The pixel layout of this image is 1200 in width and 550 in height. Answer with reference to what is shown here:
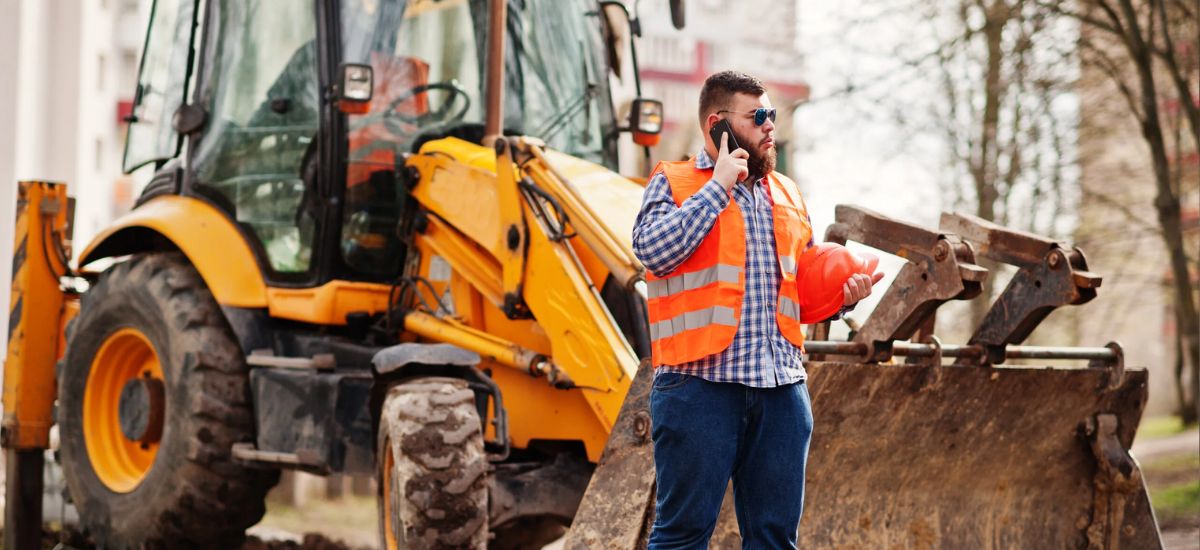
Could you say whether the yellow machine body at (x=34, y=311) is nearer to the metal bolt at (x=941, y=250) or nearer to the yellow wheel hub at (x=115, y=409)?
the yellow wheel hub at (x=115, y=409)

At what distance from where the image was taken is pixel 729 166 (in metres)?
3.87

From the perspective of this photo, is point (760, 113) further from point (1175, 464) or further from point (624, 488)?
point (1175, 464)

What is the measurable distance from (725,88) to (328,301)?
3.54 metres

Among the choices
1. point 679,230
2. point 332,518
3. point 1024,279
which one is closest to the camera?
point 679,230

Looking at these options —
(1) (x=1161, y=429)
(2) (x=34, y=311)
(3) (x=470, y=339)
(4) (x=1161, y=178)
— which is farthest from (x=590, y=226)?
(1) (x=1161, y=429)

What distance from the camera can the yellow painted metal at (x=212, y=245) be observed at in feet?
24.0

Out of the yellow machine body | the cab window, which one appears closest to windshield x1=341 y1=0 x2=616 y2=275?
the cab window

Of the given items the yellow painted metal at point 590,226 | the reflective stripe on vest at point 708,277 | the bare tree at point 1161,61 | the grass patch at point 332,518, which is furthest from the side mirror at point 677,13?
the bare tree at point 1161,61

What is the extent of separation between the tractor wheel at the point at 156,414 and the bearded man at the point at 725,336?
3.54 meters

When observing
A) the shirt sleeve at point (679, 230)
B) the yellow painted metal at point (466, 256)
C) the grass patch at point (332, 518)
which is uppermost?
the shirt sleeve at point (679, 230)

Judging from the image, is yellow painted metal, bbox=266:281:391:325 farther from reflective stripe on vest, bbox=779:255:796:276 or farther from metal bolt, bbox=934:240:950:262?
reflective stripe on vest, bbox=779:255:796:276

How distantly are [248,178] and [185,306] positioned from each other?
0.66 meters

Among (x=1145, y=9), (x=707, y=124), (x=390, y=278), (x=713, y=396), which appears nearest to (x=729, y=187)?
(x=707, y=124)

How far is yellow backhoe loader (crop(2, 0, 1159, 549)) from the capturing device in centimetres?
577
